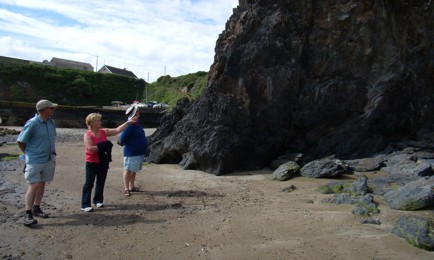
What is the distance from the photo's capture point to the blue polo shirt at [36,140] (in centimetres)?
666

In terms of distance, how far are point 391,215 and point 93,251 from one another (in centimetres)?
523

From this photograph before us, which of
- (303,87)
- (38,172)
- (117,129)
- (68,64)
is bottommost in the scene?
(38,172)

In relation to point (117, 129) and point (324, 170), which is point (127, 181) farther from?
point (324, 170)

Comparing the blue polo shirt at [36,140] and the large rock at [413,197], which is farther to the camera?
the large rock at [413,197]

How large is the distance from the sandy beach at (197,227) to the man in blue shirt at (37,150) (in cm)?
60

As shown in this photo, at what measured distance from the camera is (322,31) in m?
14.5

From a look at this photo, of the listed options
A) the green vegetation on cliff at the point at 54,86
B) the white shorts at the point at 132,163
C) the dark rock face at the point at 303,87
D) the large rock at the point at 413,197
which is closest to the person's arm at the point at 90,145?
the white shorts at the point at 132,163

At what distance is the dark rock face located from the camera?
13484 mm

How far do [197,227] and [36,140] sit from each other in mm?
3254

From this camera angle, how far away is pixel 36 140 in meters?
6.73

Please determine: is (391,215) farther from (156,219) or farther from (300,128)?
(300,128)

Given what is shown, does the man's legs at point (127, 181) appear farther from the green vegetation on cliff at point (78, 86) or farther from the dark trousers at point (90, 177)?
the green vegetation on cliff at point (78, 86)

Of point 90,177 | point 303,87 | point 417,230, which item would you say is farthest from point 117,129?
point 303,87

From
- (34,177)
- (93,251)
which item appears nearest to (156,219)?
(93,251)
